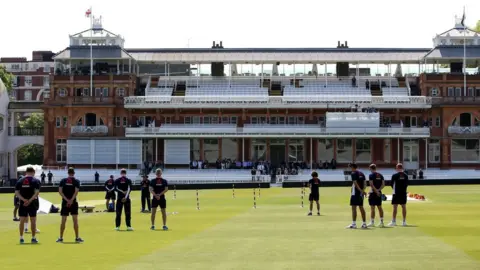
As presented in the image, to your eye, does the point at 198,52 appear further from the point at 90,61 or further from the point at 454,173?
the point at 454,173

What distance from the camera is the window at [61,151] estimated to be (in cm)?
10506

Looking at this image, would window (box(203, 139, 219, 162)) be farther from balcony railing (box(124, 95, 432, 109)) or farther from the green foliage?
the green foliage

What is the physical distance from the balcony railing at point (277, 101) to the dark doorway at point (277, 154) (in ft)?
16.5

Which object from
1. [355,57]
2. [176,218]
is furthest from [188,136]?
[176,218]

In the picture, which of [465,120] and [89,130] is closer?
[89,130]

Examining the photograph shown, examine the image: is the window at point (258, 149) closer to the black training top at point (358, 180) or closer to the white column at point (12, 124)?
the white column at point (12, 124)

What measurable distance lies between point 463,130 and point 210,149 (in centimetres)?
2712

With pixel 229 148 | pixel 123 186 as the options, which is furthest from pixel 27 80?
pixel 123 186

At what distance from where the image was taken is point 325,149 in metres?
105

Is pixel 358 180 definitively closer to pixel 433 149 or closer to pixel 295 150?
pixel 295 150

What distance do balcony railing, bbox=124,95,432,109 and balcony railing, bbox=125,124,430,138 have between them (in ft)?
7.71

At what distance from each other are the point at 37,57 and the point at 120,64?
57.5m

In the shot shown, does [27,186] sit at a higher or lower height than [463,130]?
lower

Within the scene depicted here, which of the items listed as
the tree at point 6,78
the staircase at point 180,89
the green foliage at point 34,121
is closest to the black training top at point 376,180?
the staircase at point 180,89
